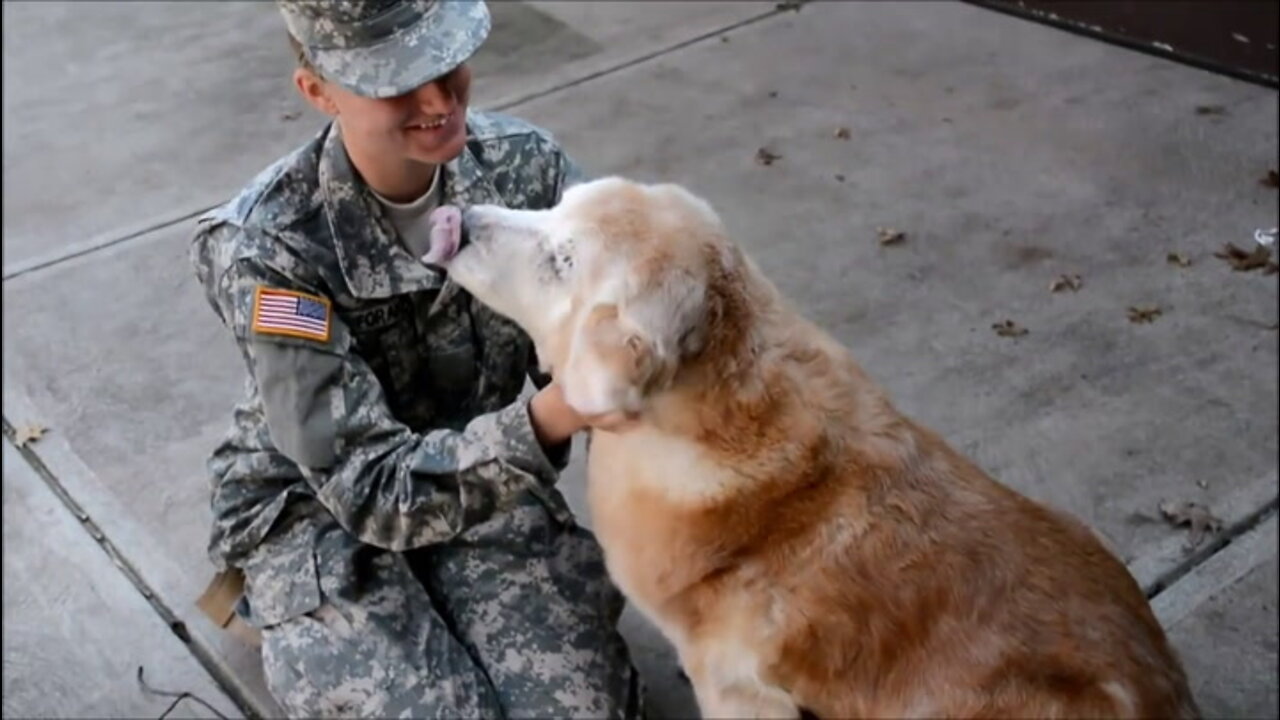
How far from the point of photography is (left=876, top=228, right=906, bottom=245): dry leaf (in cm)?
466

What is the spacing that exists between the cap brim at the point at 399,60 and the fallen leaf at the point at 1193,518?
2.12 metres

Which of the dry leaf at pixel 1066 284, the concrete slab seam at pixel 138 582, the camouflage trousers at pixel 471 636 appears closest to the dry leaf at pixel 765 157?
the dry leaf at pixel 1066 284

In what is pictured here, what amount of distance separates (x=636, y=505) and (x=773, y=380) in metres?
0.34

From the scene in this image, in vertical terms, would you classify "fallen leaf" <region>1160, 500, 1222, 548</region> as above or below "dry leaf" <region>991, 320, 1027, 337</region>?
above

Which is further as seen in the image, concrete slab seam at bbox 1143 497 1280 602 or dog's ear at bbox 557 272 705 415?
concrete slab seam at bbox 1143 497 1280 602

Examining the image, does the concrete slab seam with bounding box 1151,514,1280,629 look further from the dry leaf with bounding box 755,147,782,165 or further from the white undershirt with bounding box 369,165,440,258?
the dry leaf with bounding box 755,147,782,165

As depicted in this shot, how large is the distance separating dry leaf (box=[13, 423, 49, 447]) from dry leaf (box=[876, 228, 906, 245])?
2.68 metres

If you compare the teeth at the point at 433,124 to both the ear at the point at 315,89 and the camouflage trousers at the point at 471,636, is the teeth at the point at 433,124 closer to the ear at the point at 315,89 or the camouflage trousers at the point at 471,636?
A: the ear at the point at 315,89

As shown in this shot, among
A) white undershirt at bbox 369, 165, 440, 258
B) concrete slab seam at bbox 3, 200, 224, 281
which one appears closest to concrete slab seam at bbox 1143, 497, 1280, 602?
white undershirt at bbox 369, 165, 440, 258

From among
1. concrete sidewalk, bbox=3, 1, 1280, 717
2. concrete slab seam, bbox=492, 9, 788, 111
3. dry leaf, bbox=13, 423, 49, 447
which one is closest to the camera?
concrete sidewalk, bbox=3, 1, 1280, 717

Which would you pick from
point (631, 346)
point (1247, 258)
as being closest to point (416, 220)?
point (631, 346)

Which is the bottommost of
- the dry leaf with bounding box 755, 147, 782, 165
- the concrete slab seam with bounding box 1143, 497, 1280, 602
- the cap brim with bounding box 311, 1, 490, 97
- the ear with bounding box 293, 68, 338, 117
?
the dry leaf with bounding box 755, 147, 782, 165

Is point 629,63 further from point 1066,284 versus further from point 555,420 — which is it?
point 555,420

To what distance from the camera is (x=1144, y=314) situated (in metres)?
4.22
